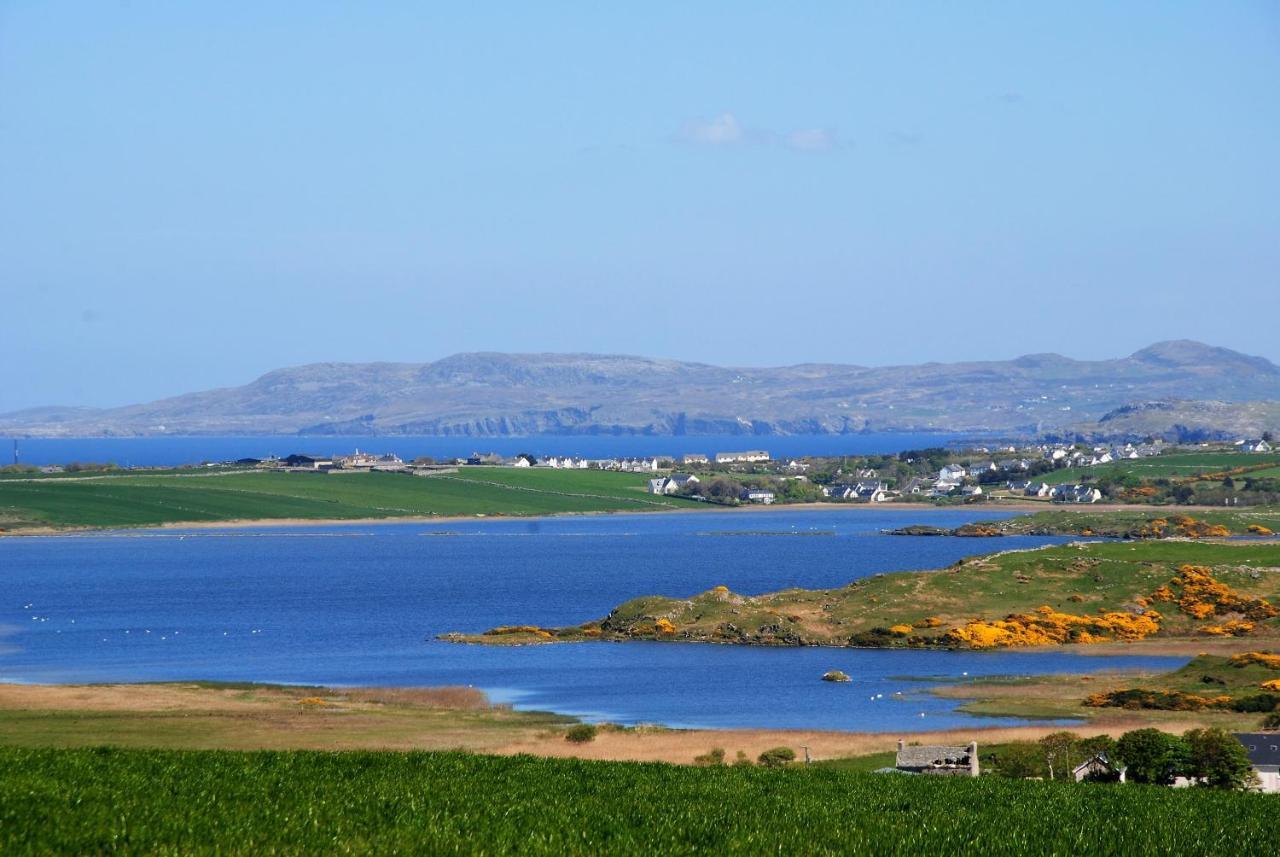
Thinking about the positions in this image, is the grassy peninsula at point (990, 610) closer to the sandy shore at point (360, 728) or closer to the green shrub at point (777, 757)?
the sandy shore at point (360, 728)

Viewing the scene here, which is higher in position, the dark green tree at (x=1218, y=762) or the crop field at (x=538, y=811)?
the crop field at (x=538, y=811)

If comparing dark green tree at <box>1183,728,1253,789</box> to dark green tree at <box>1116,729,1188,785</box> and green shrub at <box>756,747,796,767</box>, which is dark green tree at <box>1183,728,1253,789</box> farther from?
green shrub at <box>756,747,796,767</box>

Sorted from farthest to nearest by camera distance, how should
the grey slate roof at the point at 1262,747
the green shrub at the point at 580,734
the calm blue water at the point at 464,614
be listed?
the calm blue water at the point at 464,614 → the green shrub at the point at 580,734 → the grey slate roof at the point at 1262,747

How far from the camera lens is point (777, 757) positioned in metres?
42.5

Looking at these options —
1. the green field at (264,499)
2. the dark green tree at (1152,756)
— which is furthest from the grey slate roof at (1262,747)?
the green field at (264,499)

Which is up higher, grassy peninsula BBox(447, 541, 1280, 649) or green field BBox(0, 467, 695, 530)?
green field BBox(0, 467, 695, 530)

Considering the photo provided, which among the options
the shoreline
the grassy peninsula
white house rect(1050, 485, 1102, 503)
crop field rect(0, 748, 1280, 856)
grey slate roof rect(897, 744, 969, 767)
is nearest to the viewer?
crop field rect(0, 748, 1280, 856)

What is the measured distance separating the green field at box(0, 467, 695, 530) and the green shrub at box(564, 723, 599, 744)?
113 metres

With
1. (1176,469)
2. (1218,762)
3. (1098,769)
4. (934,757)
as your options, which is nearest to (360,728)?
(934,757)

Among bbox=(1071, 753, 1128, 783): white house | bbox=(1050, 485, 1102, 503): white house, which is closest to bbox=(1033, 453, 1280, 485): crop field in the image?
bbox=(1050, 485, 1102, 503): white house

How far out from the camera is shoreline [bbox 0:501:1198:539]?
14875 cm

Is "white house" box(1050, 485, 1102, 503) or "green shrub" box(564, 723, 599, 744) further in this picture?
"white house" box(1050, 485, 1102, 503)

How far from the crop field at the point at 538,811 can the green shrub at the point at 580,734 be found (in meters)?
19.6

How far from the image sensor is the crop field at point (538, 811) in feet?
59.3
